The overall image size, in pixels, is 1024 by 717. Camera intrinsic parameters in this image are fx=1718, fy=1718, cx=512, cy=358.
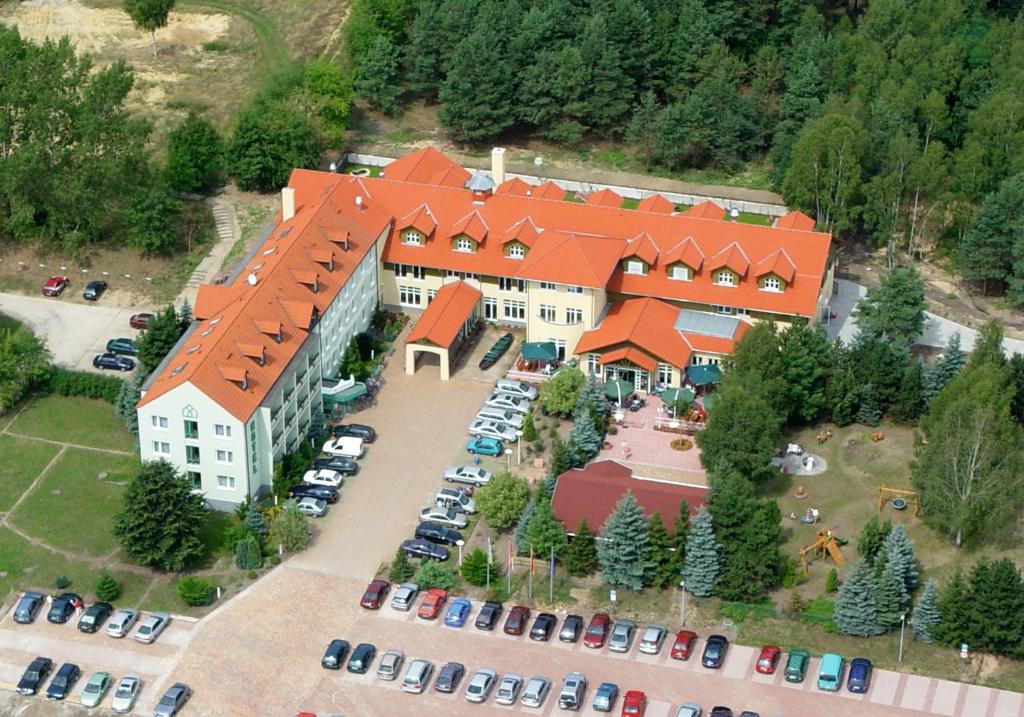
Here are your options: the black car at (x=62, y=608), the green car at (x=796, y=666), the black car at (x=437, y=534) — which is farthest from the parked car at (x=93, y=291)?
the green car at (x=796, y=666)

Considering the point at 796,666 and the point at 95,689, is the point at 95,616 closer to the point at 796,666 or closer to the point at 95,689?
the point at 95,689

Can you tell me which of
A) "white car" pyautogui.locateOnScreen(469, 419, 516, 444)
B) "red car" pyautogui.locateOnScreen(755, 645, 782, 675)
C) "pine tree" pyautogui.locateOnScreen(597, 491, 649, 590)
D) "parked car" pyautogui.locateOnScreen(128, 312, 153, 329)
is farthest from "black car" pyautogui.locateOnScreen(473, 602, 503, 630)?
"parked car" pyautogui.locateOnScreen(128, 312, 153, 329)

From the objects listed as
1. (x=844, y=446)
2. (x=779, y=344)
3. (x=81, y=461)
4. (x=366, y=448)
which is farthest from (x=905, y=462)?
(x=81, y=461)

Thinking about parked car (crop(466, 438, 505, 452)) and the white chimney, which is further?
the white chimney

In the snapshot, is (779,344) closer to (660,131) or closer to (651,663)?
(651,663)

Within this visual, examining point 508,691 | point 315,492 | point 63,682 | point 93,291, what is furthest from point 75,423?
point 508,691

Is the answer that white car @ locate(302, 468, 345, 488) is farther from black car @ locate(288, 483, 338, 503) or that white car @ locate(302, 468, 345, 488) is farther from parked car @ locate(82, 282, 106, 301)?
parked car @ locate(82, 282, 106, 301)
